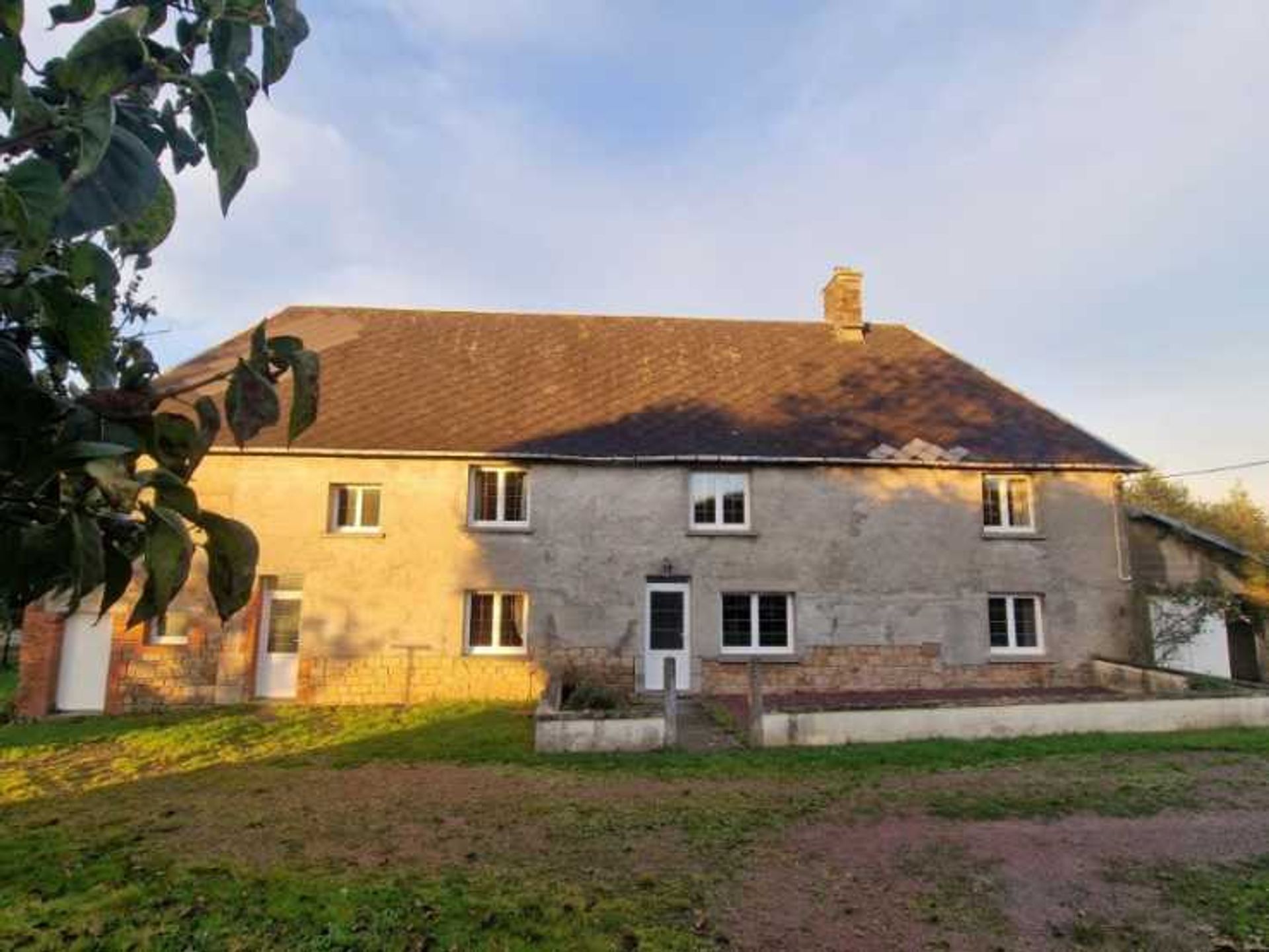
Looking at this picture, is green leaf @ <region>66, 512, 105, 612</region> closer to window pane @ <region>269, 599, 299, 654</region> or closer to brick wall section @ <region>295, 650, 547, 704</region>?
brick wall section @ <region>295, 650, 547, 704</region>

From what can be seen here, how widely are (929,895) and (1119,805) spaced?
3723 millimetres

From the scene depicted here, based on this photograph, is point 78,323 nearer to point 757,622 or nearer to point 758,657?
point 758,657

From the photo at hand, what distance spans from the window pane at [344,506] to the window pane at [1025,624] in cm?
1405

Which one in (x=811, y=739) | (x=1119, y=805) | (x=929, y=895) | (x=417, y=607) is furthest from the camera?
(x=417, y=607)

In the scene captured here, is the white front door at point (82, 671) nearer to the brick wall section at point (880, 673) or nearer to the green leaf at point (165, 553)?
the brick wall section at point (880, 673)

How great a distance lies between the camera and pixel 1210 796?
902cm

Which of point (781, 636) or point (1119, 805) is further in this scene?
point (781, 636)

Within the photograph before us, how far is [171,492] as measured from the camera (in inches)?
40.3

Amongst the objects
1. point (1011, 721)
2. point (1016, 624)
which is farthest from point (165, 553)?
point (1016, 624)

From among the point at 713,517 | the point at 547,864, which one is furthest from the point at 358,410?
the point at 547,864

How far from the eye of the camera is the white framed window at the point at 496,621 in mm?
16094

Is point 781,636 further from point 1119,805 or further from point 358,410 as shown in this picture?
point 358,410

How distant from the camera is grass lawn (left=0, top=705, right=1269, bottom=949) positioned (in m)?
5.73

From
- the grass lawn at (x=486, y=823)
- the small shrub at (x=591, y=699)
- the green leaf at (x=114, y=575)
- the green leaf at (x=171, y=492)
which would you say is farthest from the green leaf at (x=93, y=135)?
the small shrub at (x=591, y=699)
